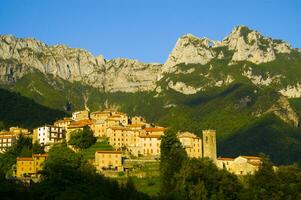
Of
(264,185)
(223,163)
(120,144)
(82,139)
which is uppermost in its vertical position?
(82,139)

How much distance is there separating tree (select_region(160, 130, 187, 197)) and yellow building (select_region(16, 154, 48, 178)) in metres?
24.7

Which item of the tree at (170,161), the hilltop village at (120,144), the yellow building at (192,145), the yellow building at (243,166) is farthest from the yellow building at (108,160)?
the yellow building at (243,166)

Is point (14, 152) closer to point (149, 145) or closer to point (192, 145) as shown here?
point (149, 145)

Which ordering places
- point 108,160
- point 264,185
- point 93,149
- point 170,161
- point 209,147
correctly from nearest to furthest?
point 264,185 < point 170,161 < point 108,160 < point 93,149 < point 209,147

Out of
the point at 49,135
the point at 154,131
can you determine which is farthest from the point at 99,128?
the point at 49,135

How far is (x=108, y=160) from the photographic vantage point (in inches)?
5217

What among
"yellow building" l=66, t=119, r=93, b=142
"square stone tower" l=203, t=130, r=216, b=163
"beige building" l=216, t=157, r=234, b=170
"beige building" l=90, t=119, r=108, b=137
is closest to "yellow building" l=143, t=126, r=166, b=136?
"beige building" l=90, t=119, r=108, b=137

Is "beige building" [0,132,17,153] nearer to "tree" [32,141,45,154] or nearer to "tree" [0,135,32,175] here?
"tree" [0,135,32,175]

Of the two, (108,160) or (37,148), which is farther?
(37,148)

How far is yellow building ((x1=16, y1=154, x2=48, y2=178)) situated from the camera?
429 ft

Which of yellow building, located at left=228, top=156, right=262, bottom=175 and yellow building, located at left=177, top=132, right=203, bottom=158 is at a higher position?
yellow building, located at left=177, top=132, right=203, bottom=158

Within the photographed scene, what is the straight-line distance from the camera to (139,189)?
11894 cm

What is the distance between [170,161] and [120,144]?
2659 centimetres

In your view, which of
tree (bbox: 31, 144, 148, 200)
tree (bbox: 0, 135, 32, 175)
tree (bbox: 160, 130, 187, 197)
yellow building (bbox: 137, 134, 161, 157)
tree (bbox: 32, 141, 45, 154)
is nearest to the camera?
tree (bbox: 31, 144, 148, 200)
